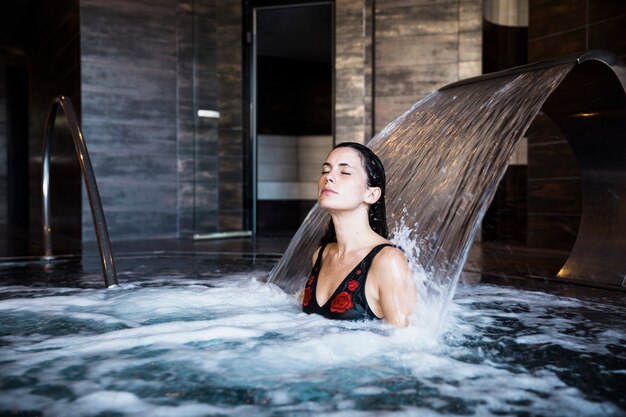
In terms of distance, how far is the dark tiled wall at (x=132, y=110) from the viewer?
8.29m

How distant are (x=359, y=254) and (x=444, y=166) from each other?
1296mm

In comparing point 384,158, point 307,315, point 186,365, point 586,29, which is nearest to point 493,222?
point 586,29

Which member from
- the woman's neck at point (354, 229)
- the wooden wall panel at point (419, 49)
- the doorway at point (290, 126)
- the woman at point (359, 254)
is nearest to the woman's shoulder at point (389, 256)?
the woman at point (359, 254)

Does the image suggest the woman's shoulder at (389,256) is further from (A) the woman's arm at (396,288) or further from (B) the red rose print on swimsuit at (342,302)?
(B) the red rose print on swimsuit at (342,302)

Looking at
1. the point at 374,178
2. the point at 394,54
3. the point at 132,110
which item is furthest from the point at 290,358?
the point at 394,54

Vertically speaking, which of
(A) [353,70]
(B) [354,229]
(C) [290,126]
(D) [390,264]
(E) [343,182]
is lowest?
(D) [390,264]

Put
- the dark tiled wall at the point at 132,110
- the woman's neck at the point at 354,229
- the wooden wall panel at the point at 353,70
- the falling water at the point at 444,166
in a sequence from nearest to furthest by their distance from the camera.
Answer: the woman's neck at the point at 354,229 → the falling water at the point at 444,166 → the dark tiled wall at the point at 132,110 → the wooden wall panel at the point at 353,70

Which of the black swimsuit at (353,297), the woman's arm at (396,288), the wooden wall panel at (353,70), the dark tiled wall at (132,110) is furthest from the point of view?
the wooden wall panel at (353,70)

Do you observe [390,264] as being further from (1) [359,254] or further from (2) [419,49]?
(2) [419,49]

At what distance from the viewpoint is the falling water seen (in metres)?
3.34

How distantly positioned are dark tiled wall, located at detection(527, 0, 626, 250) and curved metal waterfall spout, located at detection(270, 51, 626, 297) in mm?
2686

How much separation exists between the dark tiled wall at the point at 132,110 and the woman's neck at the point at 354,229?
6.13 m

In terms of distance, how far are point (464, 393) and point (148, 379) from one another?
0.95 metres

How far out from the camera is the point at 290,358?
233 cm
